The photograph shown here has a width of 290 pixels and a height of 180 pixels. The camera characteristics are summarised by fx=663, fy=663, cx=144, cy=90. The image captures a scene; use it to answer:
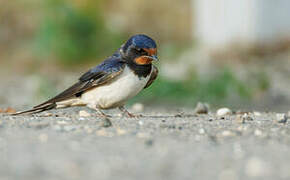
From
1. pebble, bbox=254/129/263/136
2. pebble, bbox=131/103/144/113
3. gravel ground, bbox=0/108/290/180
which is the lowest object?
gravel ground, bbox=0/108/290/180

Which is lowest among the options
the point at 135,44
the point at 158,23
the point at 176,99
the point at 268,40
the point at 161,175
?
the point at 161,175

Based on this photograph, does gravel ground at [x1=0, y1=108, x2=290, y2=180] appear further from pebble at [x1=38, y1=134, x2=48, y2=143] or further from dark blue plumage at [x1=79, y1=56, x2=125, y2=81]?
dark blue plumage at [x1=79, y1=56, x2=125, y2=81]

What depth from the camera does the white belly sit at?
496 centimetres

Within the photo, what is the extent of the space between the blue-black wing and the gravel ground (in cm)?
46

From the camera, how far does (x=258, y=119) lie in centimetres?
511

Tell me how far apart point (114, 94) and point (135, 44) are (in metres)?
0.43

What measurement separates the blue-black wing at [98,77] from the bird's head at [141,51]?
9 centimetres

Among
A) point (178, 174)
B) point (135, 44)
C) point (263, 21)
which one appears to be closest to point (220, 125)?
point (135, 44)

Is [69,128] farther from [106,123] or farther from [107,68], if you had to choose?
[107,68]

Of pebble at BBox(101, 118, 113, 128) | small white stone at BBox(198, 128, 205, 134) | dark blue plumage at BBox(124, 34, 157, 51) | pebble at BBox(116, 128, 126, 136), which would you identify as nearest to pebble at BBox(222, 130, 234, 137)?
small white stone at BBox(198, 128, 205, 134)

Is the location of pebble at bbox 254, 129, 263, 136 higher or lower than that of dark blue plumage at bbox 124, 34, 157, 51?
lower

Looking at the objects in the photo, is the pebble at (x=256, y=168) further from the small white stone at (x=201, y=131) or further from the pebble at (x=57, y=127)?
the pebble at (x=57, y=127)

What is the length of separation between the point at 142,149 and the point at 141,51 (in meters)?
1.68

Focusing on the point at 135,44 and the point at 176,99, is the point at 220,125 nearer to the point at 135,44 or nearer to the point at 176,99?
the point at 135,44
